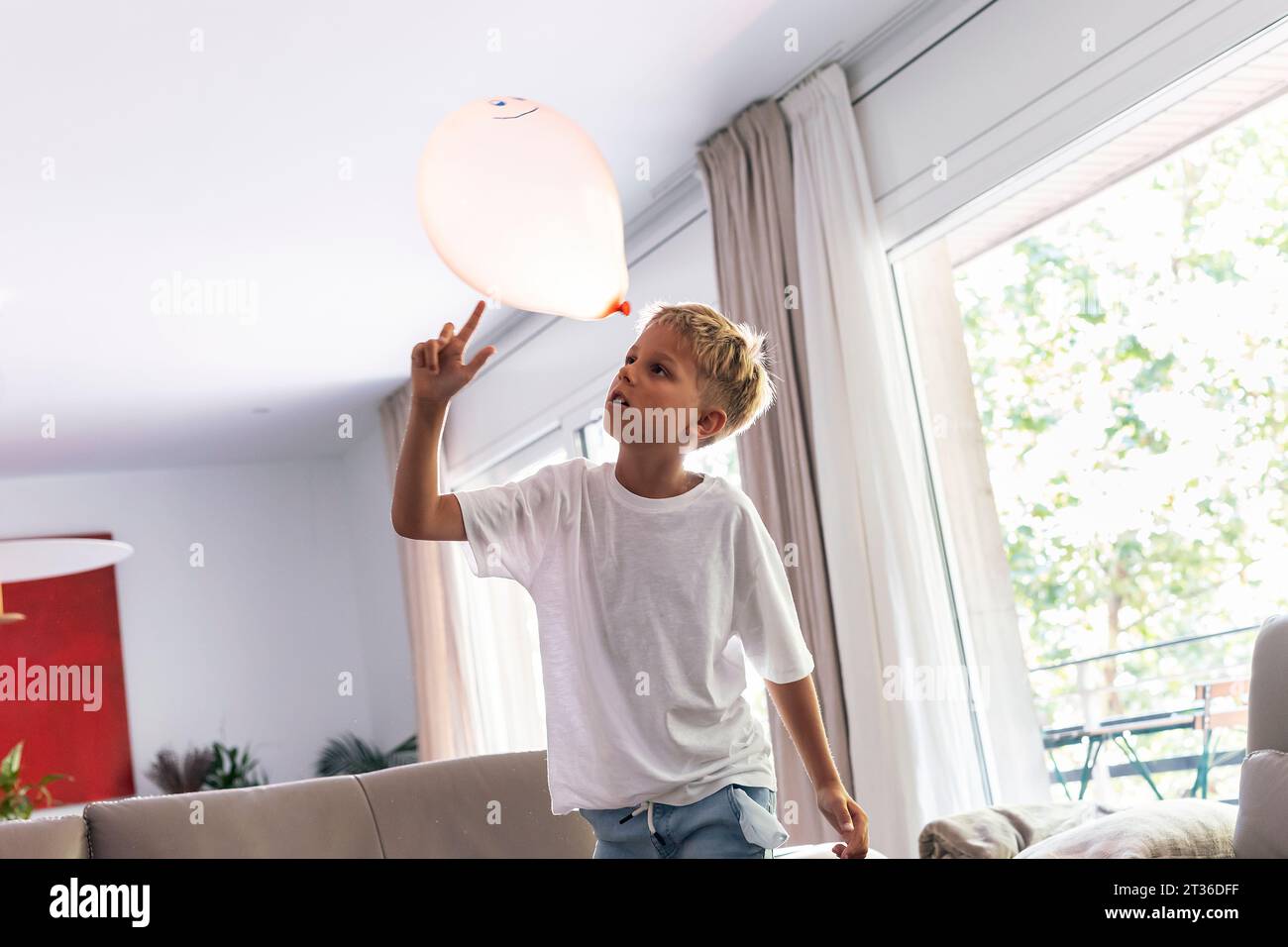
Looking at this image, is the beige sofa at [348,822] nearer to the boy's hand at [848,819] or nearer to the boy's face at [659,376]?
the boy's hand at [848,819]

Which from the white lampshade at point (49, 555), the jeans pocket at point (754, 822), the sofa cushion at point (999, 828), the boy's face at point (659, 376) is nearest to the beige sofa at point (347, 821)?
the sofa cushion at point (999, 828)

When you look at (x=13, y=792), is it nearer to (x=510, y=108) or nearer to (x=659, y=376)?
(x=510, y=108)

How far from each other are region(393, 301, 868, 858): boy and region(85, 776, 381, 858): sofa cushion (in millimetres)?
737

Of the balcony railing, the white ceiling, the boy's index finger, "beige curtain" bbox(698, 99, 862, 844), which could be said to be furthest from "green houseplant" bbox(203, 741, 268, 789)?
the boy's index finger

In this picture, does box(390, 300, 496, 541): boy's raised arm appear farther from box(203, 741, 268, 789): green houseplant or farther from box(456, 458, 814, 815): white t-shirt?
box(203, 741, 268, 789): green houseplant

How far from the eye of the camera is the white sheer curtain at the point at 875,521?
3.20 metres

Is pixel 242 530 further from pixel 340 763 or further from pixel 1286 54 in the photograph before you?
pixel 1286 54

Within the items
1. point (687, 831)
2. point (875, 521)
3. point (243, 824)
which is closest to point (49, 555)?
Result: point (243, 824)

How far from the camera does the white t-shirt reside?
1.36m

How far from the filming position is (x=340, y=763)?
720cm

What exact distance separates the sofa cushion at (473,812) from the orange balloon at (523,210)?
861 millimetres

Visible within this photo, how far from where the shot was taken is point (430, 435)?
114cm

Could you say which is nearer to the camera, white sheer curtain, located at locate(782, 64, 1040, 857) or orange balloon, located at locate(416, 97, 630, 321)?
orange balloon, located at locate(416, 97, 630, 321)

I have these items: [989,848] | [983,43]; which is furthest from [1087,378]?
[989,848]
